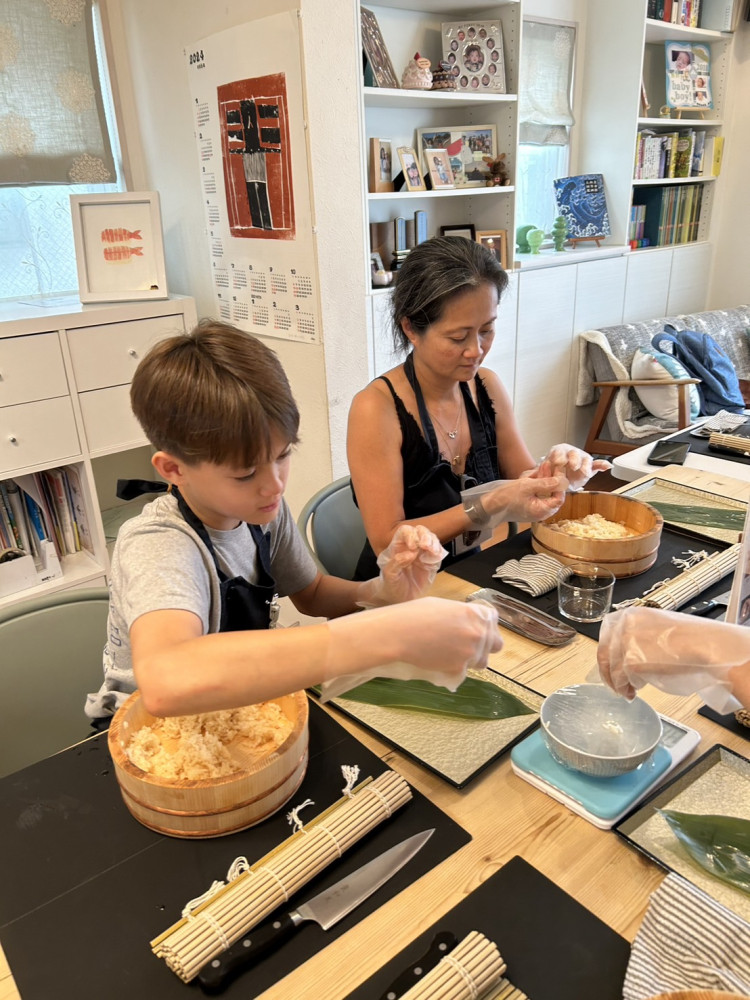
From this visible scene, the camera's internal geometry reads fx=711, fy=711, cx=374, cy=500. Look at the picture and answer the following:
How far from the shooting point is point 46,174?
2459mm

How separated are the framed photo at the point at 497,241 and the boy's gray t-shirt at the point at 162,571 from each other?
7.74 ft

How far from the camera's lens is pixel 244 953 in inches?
26.7

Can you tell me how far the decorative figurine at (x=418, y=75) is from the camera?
281 centimetres

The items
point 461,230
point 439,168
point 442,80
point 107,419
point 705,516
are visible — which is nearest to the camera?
point 705,516

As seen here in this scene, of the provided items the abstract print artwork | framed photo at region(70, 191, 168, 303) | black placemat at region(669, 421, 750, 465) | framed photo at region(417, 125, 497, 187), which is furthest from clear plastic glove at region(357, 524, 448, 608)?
framed photo at region(417, 125, 497, 187)

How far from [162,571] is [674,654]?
2.07ft

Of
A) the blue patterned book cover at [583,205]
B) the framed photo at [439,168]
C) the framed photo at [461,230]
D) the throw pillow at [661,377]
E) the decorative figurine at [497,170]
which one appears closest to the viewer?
the framed photo at [439,168]

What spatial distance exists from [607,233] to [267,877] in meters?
4.00

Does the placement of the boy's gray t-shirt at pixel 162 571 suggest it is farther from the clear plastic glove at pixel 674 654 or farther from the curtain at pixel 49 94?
the curtain at pixel 49 94

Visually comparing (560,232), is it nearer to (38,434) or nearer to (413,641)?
(38,434)

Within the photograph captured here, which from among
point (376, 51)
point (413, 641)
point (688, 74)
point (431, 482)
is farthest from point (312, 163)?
point (688, 74)

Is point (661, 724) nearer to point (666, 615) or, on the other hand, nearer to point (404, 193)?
point (666, 615)

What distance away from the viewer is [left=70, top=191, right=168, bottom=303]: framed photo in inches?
93.3

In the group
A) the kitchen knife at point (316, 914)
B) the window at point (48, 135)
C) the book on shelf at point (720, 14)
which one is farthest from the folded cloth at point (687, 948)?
the book on shelf at point (720, 14)
